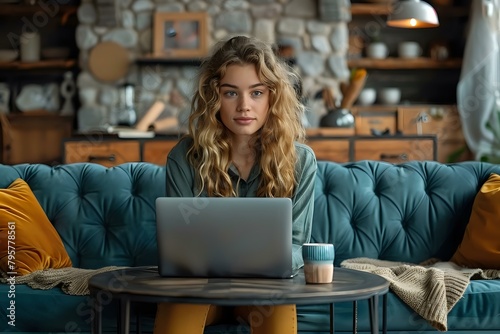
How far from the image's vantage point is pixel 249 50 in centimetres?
223

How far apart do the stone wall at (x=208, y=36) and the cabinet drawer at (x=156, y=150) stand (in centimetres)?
178

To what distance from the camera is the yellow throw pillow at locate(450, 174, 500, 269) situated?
8.54ft

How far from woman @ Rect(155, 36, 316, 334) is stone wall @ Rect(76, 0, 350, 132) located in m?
4.42

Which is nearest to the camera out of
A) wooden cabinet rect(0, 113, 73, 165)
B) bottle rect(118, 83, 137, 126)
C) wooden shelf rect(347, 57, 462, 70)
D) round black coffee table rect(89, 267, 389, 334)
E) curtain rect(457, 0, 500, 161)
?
round black coffee table rect(89, 267, 389, 334)

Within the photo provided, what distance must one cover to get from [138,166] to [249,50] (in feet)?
2.65

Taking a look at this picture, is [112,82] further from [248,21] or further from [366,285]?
[366,285]

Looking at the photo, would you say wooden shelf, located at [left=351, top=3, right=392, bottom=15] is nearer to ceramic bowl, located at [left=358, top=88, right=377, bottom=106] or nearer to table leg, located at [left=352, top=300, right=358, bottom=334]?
ceramic bowl, located at [left=358, top=88, right=377, bottom=106]

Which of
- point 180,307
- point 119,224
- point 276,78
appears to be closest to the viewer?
point 180,307

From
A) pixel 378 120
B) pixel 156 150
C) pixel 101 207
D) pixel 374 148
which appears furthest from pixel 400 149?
pixel 101 207

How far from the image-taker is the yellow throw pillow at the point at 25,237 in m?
2.47

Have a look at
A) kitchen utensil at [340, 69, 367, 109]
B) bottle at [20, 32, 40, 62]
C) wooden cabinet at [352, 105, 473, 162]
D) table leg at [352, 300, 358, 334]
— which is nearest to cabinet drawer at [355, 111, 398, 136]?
wooden cabinet at [352, 105, 473, 162]

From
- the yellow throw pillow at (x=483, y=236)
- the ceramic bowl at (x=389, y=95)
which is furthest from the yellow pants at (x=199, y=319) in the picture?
the ceramic bowl at (x=389, y=95)

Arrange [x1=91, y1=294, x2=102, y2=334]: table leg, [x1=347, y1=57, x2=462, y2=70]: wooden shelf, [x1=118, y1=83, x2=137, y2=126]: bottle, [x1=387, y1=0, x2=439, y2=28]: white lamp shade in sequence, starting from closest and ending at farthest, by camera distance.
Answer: [x1=91, y1=294, x2=102, y2=334]: table leg < [x1=387, y1=0, x2=439, y2=28]: white lamp shade < [x1=118, y1=83, x2=137, y2=126]: bottle < [x1=347, y1=57, x2=462, y2=70]: wooden shelf

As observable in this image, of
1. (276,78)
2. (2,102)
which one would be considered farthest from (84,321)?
(2,102)
